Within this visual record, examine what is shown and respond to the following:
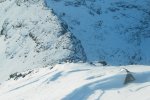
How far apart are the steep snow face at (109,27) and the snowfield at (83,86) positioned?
97505 mm

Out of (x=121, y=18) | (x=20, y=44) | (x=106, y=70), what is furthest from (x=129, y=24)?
(x=106, y=70)

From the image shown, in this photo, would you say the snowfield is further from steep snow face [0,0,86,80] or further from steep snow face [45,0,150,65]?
steep snow face [45,0,150,65]

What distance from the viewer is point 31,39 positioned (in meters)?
112

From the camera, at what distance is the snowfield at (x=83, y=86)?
1280cm

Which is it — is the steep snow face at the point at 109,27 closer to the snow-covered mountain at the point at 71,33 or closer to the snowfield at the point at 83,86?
the snow-covered mountain at the point at 71,33

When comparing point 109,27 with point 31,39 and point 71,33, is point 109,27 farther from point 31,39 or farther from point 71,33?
point 31,39

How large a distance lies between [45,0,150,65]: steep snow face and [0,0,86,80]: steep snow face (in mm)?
7328

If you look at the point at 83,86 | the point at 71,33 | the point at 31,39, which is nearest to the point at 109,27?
the point at 71,33

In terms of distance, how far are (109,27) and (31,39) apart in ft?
103

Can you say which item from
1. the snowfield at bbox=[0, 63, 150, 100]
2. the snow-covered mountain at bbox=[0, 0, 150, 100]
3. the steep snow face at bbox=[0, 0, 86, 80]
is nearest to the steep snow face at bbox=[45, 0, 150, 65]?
the snow-covered mountain at bbox=[0, 0, 150, 100]

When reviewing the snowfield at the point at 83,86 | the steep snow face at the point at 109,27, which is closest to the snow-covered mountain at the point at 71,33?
the steep snow face at the point at 109,27

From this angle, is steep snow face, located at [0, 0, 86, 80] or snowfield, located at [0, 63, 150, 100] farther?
steep snow face, located at [0, 0, 86, 80]

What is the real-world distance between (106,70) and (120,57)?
10824cm

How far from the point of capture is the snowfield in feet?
42.0
